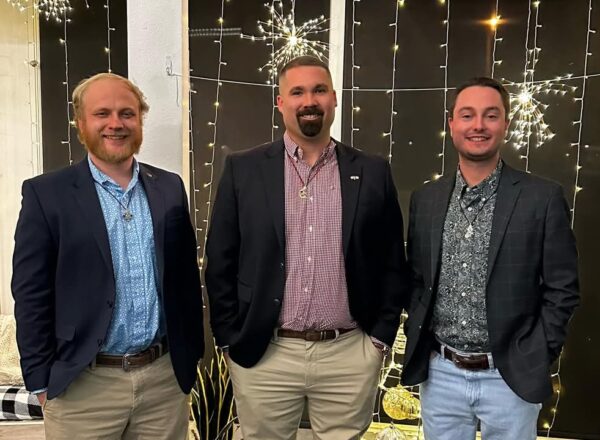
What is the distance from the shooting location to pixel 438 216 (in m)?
1.94

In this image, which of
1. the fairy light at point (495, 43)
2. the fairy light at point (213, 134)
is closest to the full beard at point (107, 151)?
the fairy light at point (213, 134)

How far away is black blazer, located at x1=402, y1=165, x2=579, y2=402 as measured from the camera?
5.81 ft

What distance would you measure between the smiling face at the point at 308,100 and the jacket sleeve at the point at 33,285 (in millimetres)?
947

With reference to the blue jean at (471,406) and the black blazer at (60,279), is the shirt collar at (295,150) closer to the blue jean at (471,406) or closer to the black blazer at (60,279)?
the black blazer at (60,279)

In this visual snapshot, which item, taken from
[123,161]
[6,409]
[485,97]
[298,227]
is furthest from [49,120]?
[485,97]

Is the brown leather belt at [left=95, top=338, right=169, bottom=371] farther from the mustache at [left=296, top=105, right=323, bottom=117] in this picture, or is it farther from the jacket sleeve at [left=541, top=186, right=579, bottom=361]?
the jacket sleeve at [left=541, top=186, right=579, bottom=361]

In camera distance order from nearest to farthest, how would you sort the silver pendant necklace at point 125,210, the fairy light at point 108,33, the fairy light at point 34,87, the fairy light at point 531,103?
the silver pendant necklace at point 125,210, the fairy light at point 531,103, the fairy light at point 108,33, the fairy light at point 34,87

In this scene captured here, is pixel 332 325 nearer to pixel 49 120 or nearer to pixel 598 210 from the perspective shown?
pixel 598 210

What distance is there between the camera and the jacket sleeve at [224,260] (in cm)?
204

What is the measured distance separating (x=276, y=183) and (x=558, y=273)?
1.05 m

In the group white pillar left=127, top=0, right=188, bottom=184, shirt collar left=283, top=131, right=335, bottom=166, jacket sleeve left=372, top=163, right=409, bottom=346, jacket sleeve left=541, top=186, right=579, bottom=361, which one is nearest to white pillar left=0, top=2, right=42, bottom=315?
white pillar left=127, top=0, right=188, bottom=184

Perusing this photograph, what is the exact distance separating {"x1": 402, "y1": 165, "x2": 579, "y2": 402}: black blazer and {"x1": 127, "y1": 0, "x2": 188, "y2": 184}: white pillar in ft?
5.14

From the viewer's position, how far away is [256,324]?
1982mm

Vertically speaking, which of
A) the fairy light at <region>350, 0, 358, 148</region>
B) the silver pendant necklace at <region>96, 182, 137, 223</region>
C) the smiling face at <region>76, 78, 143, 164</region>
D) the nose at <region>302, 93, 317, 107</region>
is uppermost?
the fairy light at <region>350, 0, 358, 148</region>
